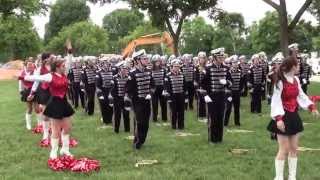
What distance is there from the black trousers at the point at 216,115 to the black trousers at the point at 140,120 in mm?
1338

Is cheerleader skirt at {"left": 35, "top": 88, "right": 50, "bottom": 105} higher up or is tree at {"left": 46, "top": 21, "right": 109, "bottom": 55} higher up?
tree at {"left": 46, "top": 21, "right": 109, "bottom": 55}

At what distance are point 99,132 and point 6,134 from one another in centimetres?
225

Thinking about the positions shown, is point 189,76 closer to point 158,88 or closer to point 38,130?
point 158,88

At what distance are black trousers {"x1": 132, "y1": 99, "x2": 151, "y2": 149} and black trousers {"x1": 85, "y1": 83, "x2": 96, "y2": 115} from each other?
6904mm

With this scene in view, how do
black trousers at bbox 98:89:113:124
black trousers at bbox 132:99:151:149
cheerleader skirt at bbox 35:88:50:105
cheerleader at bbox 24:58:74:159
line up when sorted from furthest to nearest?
black trousers at bbox 98:89:113:124, black trousers at bbox 132:99:151:149, cheerleader skirt at bbox 35:88:50:105, cheerleader at bbox 24:58:74:159

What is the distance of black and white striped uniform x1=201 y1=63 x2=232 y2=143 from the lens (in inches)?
515

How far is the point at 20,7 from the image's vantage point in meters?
35.8

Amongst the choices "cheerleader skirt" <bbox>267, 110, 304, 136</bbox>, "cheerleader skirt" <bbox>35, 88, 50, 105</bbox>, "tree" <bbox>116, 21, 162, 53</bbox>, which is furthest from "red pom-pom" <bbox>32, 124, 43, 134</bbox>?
"tree" <bbox>116, 21, 162, 53</bbox>

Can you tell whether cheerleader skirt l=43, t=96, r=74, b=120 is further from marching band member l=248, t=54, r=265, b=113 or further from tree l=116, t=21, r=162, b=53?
tree l=116, t=21, r=162, b=53

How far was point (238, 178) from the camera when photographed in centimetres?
959

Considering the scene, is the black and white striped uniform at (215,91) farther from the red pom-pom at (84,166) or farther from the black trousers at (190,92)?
the black trousers at (190,92)

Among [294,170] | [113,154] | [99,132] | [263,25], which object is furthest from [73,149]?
[263,25]

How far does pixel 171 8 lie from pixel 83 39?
5211cm

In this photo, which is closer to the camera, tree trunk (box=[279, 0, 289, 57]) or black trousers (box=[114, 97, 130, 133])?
black trousers (box=[114, 97, 130, 133])
